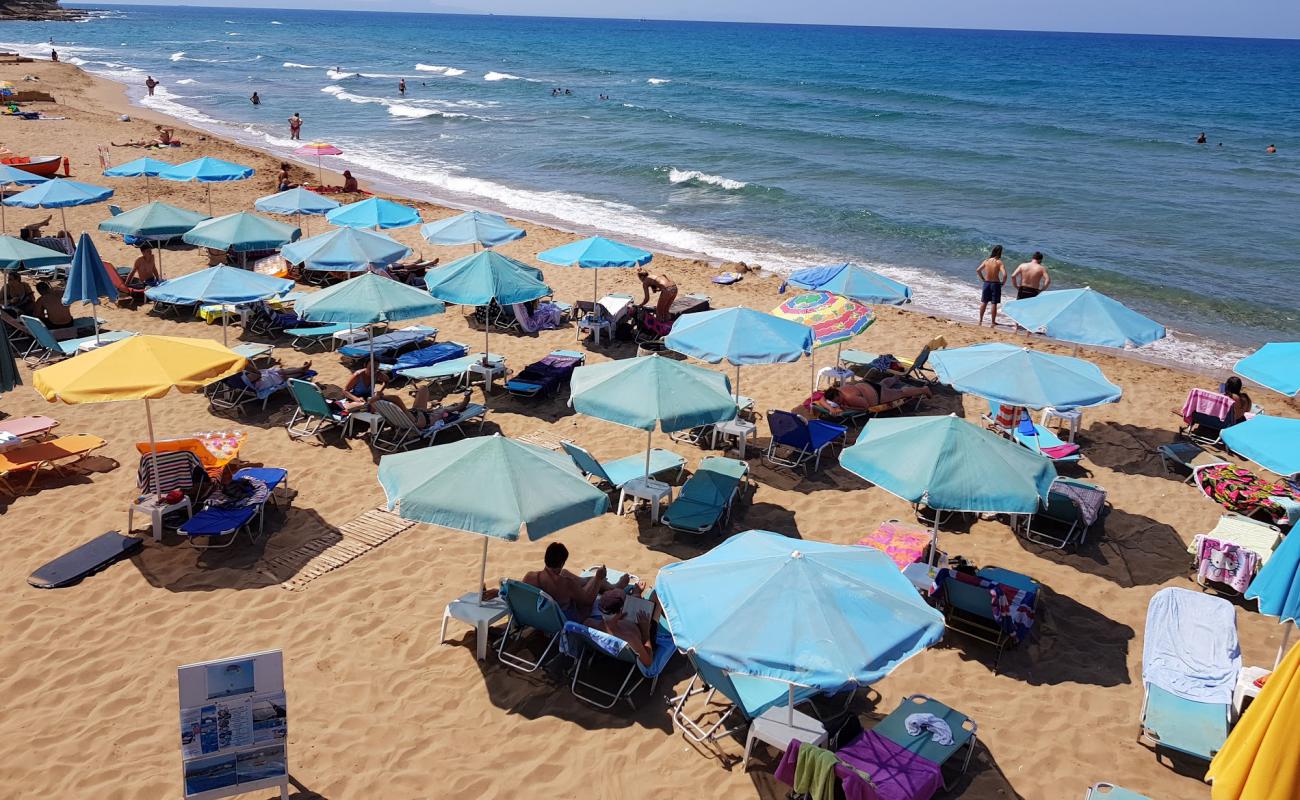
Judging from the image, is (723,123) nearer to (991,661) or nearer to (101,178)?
(101,178)

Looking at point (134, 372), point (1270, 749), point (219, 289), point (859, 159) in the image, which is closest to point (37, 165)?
point (219, 289)

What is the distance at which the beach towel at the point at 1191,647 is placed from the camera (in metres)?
6.51

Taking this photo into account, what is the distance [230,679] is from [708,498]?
4917 millimetres

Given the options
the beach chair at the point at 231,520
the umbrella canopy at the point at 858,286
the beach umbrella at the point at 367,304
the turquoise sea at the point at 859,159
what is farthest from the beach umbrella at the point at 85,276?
the turquoise sea at the point at 859,159

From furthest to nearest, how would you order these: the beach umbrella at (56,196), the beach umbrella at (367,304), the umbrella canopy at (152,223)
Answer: the beach umbrella at (56,196) → the umbrella canopy at (152,223) → the beach umbrella at (367,304)

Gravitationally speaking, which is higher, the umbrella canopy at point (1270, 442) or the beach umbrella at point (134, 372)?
the umbrella canopy at point (1270, 442)

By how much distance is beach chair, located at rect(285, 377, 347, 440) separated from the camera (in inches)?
405

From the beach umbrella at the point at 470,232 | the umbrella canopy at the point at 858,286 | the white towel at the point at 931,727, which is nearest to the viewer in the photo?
the white towel at the point at 931,727

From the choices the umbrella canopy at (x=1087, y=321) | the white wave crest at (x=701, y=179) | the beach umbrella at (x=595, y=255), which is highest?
the umbrella canopy at (x=1087, y=321)

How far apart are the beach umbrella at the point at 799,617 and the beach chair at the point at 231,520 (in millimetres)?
4401

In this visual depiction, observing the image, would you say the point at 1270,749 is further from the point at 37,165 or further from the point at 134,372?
the point at 37,165

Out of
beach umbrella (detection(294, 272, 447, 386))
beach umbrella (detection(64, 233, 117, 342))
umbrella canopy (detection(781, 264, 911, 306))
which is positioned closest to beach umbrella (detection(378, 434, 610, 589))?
beach umbrella (detection(294, 272, 447, 386))

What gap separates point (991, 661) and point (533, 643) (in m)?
3.70

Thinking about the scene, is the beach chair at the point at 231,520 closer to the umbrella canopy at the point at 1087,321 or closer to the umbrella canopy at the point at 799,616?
the umbrella canopy at the point at 799,616
